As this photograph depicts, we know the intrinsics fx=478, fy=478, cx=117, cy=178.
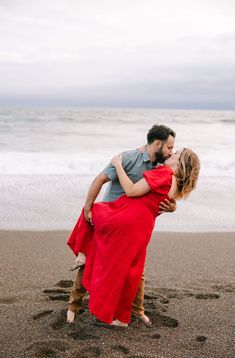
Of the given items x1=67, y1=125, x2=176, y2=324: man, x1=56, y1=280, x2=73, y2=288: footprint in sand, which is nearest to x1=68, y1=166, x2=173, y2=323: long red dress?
x1=67, y1=125, x2=176, y2=324: man

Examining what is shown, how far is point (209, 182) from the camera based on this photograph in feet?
41.2

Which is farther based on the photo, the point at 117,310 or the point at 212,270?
the point at 212,270

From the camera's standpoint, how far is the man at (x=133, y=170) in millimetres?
3873

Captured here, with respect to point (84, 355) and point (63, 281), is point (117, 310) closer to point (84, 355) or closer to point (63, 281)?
point (84, 355)

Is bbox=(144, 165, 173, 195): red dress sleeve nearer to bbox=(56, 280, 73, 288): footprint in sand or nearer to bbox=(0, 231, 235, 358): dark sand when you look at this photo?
bbox=(0, 231, 235, 358): dark sand

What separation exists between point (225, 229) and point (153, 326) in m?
4.22

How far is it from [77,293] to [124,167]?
45.6 inches

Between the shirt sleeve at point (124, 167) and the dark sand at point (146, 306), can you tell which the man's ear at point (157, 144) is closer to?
the shirt sleeve at point (124, 167)

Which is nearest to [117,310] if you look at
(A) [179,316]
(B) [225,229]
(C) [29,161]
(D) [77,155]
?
(A) [179,316]

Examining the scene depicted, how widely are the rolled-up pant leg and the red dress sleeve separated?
3.20 ft

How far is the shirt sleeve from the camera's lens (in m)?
3.92

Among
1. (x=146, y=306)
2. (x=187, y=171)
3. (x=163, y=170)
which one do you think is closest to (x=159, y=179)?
(x=163, y=170)

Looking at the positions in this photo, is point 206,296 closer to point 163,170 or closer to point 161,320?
point 161,320

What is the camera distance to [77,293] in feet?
13.5
